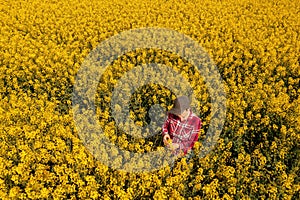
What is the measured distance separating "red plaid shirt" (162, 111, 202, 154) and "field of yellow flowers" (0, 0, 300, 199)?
0.23 m

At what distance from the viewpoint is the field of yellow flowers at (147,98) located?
15.2 feet

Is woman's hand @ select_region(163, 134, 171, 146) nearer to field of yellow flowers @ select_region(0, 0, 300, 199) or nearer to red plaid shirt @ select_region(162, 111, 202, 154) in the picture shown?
red plaid shirt @ select_region(162, 111, 202, 154)

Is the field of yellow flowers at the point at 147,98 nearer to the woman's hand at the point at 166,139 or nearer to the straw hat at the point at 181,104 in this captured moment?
the woman's hand at the point at 166,139

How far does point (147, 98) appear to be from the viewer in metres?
7.30

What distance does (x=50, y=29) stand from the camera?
1123 centimetres

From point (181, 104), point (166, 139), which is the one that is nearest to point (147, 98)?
point (166, 139)

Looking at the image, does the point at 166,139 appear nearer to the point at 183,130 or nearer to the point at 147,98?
the point at 183,130

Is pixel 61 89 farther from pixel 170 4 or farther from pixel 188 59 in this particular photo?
pixel 170 4

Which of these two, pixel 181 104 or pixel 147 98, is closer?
pixel 181 104

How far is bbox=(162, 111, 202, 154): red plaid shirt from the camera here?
16.3ft

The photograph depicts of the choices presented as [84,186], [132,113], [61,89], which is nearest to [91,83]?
[61,89]

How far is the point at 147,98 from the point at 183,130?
242 centimetres

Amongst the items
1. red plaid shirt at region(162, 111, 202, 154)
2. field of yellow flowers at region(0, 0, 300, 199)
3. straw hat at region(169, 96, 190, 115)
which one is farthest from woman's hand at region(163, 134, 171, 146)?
straw hat at region(169, 96, 190, 115)

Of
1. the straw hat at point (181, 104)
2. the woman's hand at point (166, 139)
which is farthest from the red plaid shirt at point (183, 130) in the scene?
the straw hat at point (181, 104)
